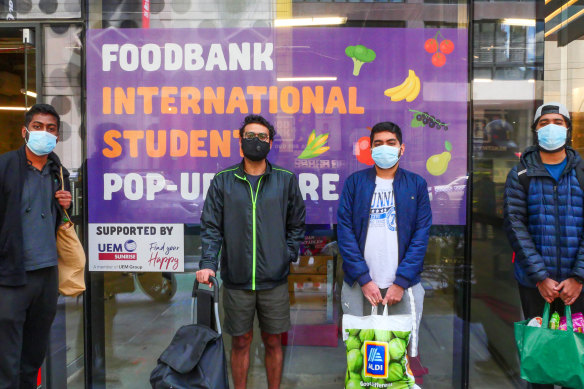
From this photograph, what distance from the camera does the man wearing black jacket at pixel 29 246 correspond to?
2.79m

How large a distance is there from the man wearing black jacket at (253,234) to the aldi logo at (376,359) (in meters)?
0.66

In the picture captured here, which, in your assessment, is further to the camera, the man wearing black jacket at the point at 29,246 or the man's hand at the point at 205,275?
the man's hand at the point at 205,275

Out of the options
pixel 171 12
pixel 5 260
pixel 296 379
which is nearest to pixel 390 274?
pixel 296 379

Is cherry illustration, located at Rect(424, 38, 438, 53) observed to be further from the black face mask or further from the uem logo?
the uem logo

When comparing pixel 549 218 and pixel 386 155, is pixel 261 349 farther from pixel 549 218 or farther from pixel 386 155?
pixel 549 218

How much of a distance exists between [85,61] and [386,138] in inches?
97.0

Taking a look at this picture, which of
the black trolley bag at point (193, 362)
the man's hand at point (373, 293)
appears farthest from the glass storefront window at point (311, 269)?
the black trolley bag at point (193, 362)

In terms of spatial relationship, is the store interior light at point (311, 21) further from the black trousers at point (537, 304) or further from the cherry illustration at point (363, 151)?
the black trousers at point (537, 304)

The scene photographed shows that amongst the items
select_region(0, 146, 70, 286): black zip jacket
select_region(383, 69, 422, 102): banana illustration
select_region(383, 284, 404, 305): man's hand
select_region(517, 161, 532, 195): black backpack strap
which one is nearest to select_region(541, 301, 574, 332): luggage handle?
select_region(517, 161, 532, 195): black backpack strap

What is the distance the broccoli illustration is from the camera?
3.77 meters

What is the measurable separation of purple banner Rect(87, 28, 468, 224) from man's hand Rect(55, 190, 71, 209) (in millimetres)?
781

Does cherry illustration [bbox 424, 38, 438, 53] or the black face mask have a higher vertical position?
cherry illustration [bbox 424, 38, 438, 53]

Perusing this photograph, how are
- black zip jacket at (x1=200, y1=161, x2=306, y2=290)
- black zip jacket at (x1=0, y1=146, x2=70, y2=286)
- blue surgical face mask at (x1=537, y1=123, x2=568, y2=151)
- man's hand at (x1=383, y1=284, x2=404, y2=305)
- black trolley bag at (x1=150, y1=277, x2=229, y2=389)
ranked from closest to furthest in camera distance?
black trolley bag at (x1=150, y1=277, x2=229, y2=389) → black zip jacket at (x1=0, y1=146, x2=70, y2=286) → blue surgical face mask at (x1=537, y1=123, x2=568, y2=151) → man's hand at (x1=383, y1=284, x2=404, y2=305) → black zip jacket at (x1=200, y1=161, x2=306, y2=290)

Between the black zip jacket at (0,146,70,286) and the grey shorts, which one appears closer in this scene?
the black zip jacket at (0,146,70,286)
